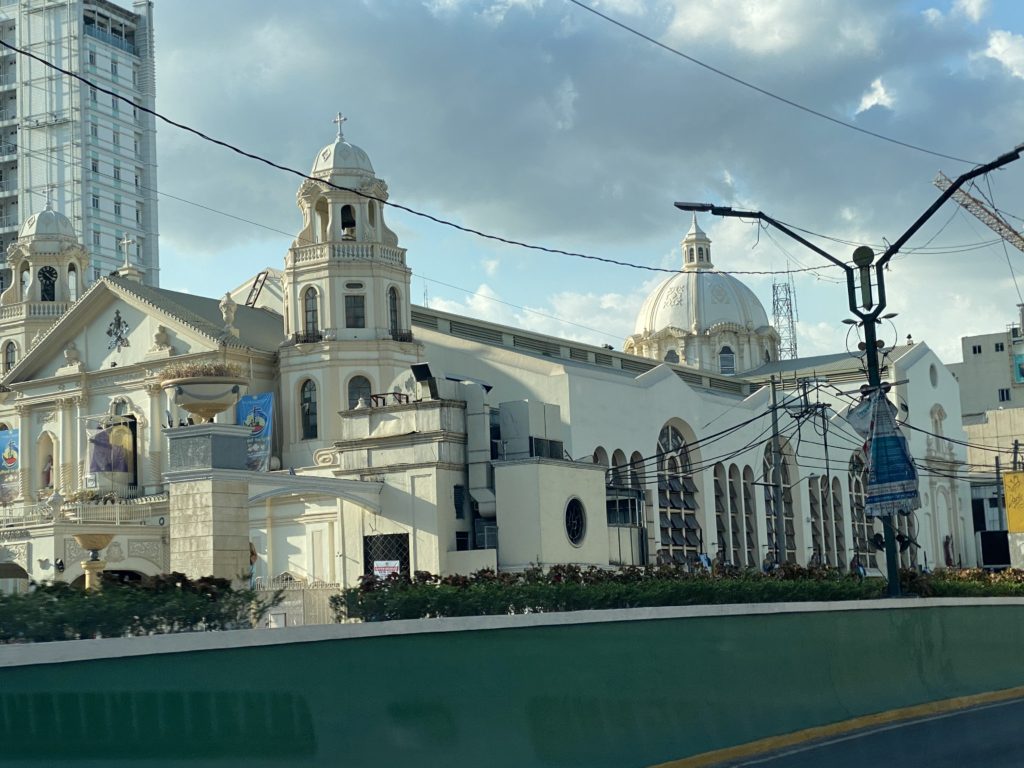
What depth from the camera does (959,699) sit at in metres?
26.5

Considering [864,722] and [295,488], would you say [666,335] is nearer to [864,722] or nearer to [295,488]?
[295,488]

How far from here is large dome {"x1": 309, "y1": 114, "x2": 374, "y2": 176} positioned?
5556 centimetres

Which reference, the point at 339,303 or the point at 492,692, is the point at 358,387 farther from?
the point at 492,692

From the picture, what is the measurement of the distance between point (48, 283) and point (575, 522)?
132 ft

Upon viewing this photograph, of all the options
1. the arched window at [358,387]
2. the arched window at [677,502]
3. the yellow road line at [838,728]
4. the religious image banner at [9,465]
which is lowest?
the yellow road line at [838,728]

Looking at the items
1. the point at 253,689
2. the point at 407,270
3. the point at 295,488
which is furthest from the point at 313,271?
the point at 253,689

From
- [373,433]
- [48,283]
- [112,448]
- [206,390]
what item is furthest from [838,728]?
[48,283]

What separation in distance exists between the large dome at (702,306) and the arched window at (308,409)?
161 ft

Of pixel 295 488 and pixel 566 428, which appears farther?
pixel 566 428

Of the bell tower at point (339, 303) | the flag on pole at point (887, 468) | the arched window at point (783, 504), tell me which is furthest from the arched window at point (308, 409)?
the flag on pole at point (887, 468)

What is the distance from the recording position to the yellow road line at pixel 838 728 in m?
19.6

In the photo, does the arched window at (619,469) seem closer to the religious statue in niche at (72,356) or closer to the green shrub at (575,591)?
the religious statue in niche at (72,356)

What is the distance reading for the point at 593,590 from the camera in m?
20.2

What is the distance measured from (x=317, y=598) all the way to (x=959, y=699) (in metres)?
11.5
